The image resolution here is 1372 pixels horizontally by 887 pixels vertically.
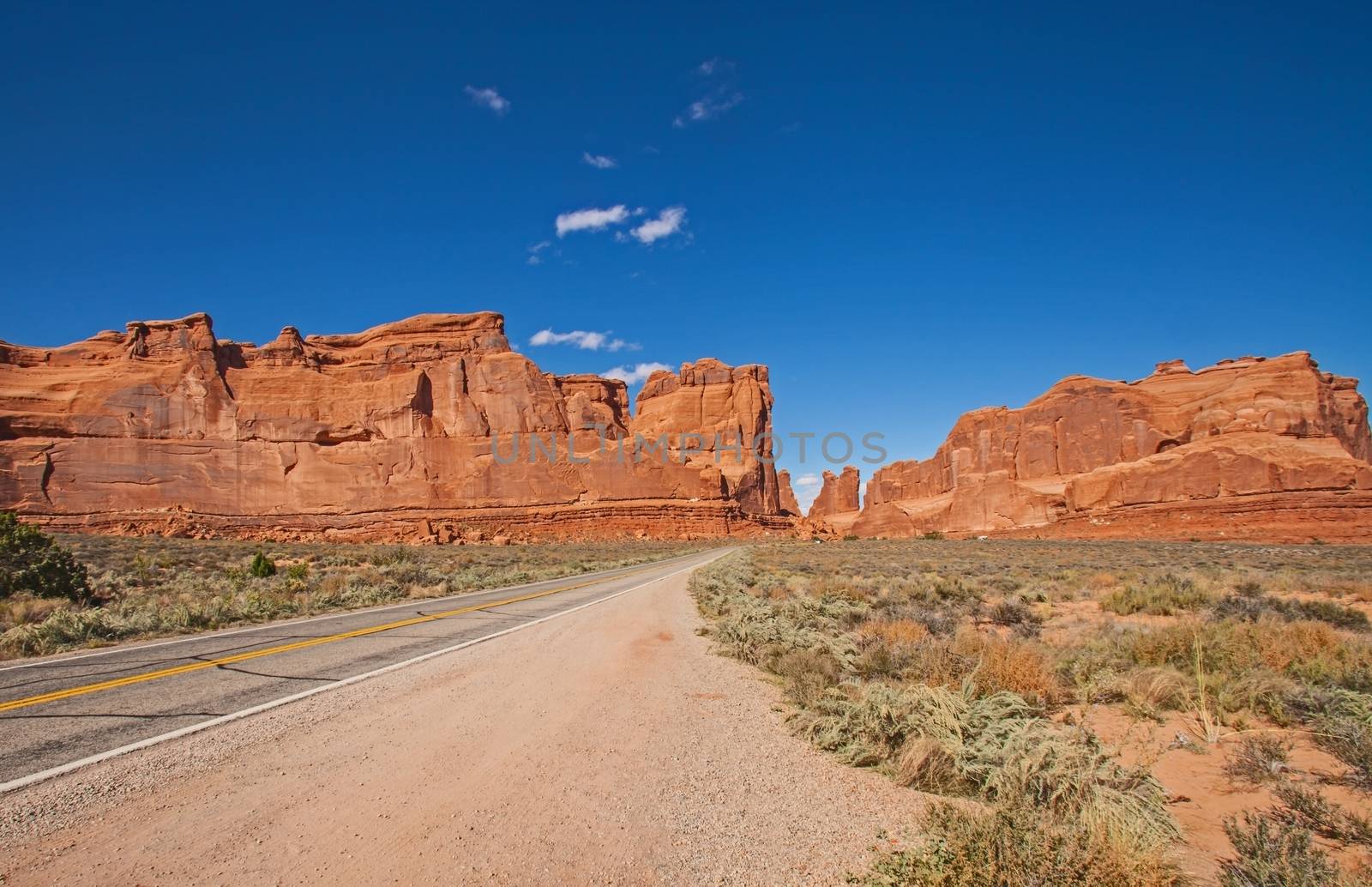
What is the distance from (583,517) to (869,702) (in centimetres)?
7084

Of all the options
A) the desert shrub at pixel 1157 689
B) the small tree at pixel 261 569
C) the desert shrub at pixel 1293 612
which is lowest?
the small tree at pixel 261 569

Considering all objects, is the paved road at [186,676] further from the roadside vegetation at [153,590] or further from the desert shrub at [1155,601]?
the desert shrub at [1155,601]

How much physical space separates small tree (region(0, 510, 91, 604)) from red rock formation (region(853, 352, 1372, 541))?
69.7 meters

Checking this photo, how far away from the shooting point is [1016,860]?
2582 mm

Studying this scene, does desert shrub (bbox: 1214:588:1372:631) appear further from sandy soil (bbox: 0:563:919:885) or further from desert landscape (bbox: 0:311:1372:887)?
sandy soil (bbox: 0:563:919:885)

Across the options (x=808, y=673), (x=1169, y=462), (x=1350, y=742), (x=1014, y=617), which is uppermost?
(x=1169, y=462)

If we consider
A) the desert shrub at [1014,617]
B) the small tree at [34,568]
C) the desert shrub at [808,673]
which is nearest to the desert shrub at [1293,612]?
the desert shrub at [1014,617]

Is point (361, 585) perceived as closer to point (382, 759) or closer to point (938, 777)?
point (382, 759)

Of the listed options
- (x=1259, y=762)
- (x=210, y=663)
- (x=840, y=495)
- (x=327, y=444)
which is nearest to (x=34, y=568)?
(x=210, y=663)

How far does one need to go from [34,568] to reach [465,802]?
16705 millimetres

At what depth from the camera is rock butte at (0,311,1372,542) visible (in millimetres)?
61781

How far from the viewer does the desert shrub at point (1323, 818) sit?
10.7 feet

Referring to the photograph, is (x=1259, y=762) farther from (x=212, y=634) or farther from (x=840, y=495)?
(x=840, y=495)

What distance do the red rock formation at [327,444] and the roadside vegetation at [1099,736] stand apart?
206ft
